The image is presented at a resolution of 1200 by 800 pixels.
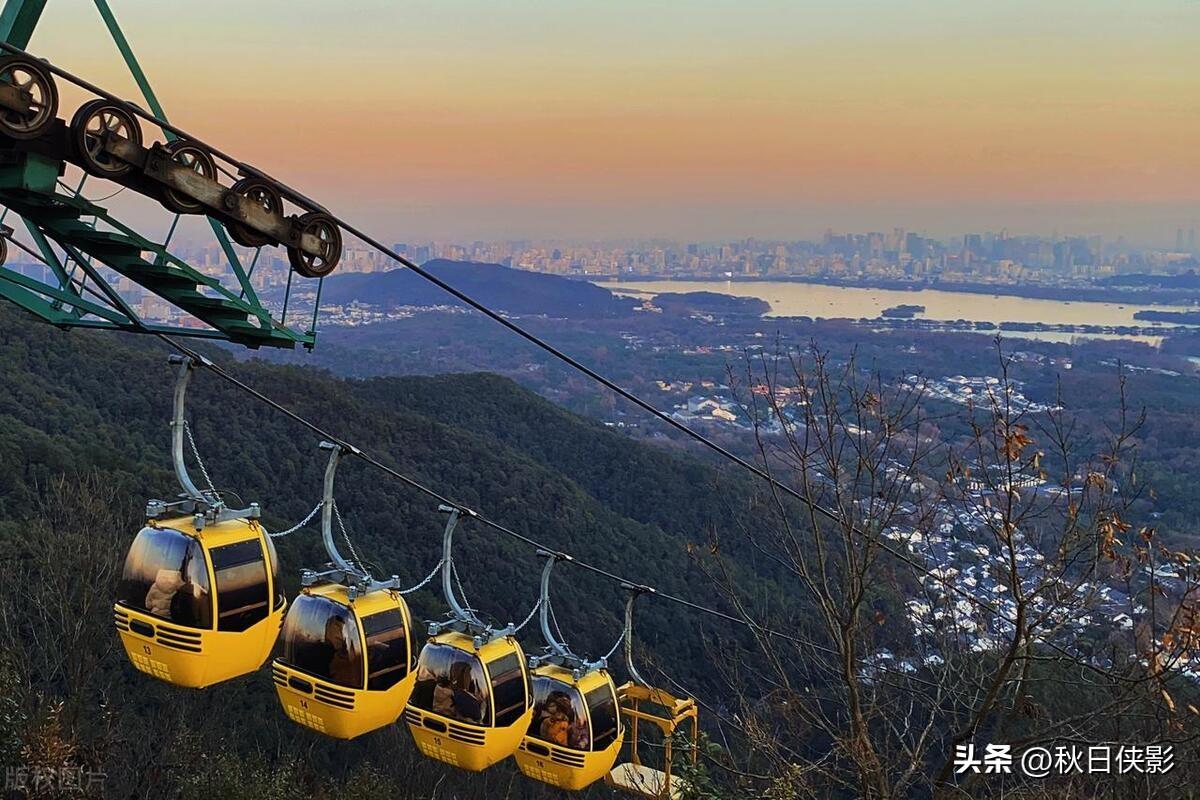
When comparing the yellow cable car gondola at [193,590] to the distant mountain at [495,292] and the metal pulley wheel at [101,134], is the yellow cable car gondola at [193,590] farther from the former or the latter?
the distant mountain at [495,292]

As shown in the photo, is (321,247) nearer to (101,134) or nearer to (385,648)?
(101,134)

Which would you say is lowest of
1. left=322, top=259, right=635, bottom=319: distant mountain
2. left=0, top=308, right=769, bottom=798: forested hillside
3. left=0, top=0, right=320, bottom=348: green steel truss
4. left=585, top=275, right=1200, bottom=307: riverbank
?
left=0, top=308, right=769, bottom=798: forested hillside

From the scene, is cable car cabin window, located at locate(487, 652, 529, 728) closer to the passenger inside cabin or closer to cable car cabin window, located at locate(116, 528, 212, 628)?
the passenger inside cabin

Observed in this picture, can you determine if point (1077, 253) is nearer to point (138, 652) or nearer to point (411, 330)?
point (411, 330)

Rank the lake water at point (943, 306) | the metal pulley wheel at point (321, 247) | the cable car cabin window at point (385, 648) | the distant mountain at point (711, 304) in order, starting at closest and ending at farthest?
the metal pulley wheel at point (321, 247), the cable car cabin window at point (385, 648), the lake water at point (943, 306), the distant mountain at point (711, 304)

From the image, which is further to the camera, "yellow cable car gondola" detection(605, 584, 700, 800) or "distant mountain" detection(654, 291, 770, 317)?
"distant mountain" detection(654, 291, 770, 317)

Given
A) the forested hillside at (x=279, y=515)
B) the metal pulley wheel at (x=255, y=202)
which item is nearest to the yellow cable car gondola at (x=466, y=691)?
the forested hillside at (x=279, y=515)

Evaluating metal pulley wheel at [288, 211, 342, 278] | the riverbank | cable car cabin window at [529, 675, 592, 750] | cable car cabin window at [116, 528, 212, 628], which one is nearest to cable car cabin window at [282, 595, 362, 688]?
cable car cabin window at [116, 528, 212, 628]
